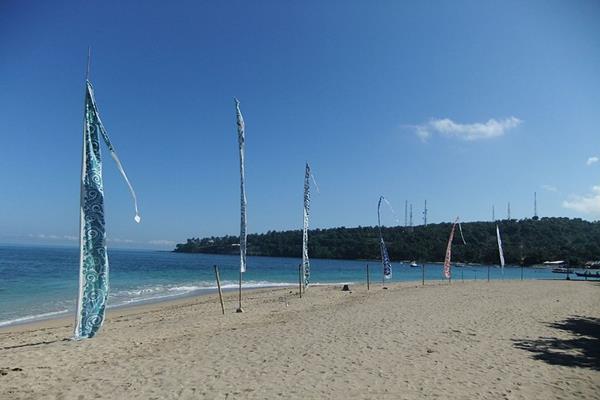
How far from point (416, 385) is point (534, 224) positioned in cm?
10966

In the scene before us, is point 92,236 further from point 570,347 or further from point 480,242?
point 480,242

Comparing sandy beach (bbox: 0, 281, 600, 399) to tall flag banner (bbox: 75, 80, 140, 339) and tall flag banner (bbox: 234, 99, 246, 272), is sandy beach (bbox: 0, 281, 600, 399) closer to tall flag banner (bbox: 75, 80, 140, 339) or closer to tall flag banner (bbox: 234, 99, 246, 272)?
tall flag banner (bbox: 75, 80, 140, 339)

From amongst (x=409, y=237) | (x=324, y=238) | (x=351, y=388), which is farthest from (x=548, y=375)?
(x=324, y=238)

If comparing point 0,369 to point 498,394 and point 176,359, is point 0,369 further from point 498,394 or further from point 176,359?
point 498,394

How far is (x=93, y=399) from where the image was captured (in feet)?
18.2

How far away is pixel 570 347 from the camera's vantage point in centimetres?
879

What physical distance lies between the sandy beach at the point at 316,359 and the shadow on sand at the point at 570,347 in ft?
Answer: 0.08

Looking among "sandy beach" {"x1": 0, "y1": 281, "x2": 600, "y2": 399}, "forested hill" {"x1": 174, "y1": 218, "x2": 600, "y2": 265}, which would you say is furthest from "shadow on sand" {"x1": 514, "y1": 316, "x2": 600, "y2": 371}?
"forested hill" {"x1": 174, "y1": 218, "x2": 600, "y2": 265}

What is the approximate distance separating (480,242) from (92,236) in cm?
10376

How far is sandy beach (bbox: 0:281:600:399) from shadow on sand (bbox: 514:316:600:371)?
3 cm

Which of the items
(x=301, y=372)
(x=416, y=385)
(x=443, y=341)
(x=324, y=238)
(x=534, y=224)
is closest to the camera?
(x=416, y=385)

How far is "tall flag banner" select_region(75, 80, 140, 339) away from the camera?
8.52 m

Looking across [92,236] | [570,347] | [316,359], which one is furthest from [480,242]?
[92,236]

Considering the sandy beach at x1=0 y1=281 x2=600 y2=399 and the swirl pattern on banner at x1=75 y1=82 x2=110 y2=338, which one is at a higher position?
the swirl pattern on banner at x1=75 y1=82 x2=110 y2=338
